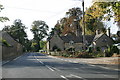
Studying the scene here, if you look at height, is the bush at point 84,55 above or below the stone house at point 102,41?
below

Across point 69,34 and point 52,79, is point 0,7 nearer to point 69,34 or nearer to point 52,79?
point 52,79

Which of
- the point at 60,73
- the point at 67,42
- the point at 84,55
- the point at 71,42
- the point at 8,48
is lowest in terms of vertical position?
the point at 60,73

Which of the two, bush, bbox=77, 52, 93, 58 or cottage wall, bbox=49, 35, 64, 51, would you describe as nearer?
bush, bbox=77, 52, 93, 58

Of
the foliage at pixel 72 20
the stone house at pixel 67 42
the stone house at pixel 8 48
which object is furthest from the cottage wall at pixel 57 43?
the stone house at pixel 8 48

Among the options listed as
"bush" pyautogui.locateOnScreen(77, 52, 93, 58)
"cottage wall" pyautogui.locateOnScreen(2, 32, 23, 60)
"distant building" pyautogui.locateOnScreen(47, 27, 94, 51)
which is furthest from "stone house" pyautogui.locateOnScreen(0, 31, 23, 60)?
"bush" pyautogui.locateOnScreen(77, 52, 93, 58)

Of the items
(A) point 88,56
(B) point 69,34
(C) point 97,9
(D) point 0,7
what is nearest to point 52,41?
(B) point 69,34

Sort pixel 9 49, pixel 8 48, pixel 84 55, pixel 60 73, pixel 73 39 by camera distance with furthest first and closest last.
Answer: pixel 73 39
pixel 9 49
pixel 8 48
pixel 84 55
pixel 60 73

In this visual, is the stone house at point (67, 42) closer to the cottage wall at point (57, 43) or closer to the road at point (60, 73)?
the cottage wall at point (57, 43)

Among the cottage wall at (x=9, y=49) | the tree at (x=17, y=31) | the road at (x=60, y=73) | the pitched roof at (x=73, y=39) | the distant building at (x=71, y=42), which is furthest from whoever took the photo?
the tree at (x=17, y=31)

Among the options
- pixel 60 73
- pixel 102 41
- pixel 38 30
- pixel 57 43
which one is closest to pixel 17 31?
pixel 38 30

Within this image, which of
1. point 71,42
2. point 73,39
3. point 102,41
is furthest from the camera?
point 73,39

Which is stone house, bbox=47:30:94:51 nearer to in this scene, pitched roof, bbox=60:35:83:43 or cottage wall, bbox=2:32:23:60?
pitched roof, bbox=60:35:83:43

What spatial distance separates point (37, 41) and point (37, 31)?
21.6 feet

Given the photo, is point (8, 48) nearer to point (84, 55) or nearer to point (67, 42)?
point (84, 55)
